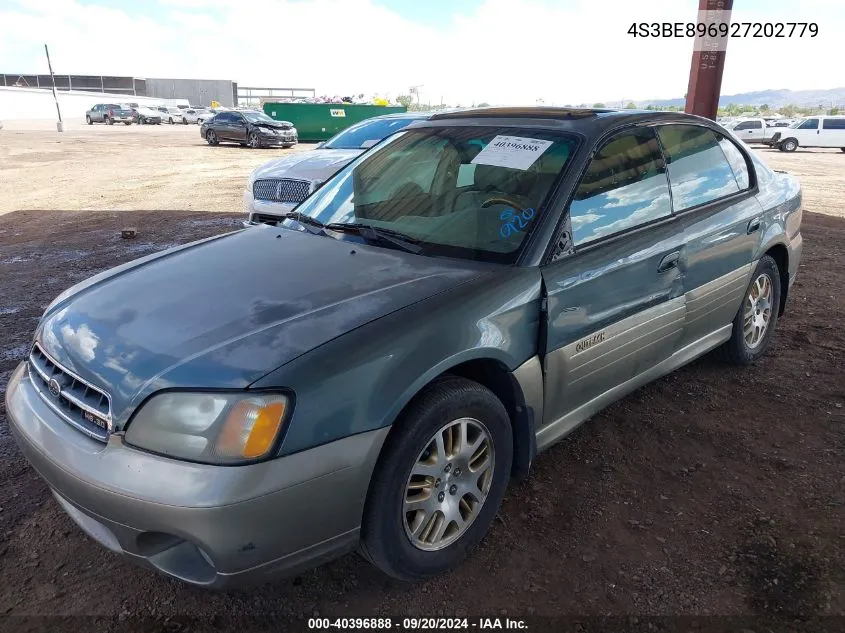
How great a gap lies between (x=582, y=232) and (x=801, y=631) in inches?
64.1

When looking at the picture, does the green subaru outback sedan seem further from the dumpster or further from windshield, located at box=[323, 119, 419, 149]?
the dumpster

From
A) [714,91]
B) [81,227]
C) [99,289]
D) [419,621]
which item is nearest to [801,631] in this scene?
[419,621]

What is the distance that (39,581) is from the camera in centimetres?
232

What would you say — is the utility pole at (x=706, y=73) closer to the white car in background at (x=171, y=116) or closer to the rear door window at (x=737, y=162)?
the rear door window at (x=737, y=162)

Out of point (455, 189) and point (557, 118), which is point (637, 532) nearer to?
point (455, 189)

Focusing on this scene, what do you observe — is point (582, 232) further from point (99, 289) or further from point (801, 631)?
point (99, 289)

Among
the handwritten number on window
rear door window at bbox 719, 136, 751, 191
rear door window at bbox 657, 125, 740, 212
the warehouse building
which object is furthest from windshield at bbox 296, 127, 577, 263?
the warehouse building

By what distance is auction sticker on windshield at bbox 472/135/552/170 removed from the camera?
284 centimetres

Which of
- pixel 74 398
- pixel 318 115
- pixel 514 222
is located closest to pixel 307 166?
pixel 514 222

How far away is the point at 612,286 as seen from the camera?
277cm

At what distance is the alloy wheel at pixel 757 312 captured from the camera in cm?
398

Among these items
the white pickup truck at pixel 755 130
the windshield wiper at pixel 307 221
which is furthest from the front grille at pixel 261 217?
the white pickup truck at pixel 755 130

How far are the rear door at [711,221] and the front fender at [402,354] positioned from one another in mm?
1243

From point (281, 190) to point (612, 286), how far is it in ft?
17.6
